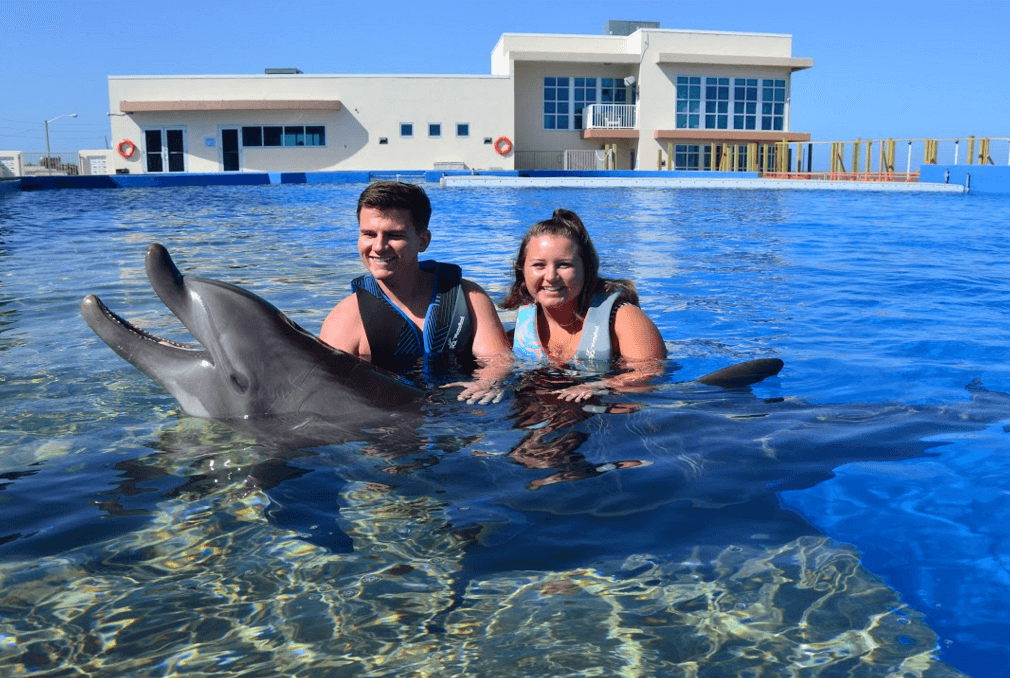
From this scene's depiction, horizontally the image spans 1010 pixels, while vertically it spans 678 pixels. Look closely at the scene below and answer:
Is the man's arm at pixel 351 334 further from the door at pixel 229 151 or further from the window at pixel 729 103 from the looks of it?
the window at pixel 729 103

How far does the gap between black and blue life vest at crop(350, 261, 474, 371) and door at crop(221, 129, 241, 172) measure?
30120mm

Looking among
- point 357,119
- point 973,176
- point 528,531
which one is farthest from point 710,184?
point 528,531

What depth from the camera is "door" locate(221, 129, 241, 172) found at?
105 ft

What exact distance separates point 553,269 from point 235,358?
1.50 meters

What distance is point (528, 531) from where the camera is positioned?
266cm

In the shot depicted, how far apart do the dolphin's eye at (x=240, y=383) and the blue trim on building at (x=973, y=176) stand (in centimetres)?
2376

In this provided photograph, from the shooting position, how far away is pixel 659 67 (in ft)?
108

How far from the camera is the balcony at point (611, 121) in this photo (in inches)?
1288

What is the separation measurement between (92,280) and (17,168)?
92.7 feet

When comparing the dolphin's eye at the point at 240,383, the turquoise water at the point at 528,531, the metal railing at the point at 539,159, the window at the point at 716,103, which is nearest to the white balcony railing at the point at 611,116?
the metal railing at the point at 539,159

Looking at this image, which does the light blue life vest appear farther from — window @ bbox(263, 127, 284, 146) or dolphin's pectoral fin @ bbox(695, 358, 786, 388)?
window @ bbox(263, 127, 284, 146)

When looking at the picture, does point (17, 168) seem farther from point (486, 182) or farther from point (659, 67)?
point (659, 67)

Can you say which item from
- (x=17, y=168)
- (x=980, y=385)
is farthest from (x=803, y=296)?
(x=17, y=168)

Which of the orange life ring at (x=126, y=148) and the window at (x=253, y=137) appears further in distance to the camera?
the window at (x=253, y=137)
